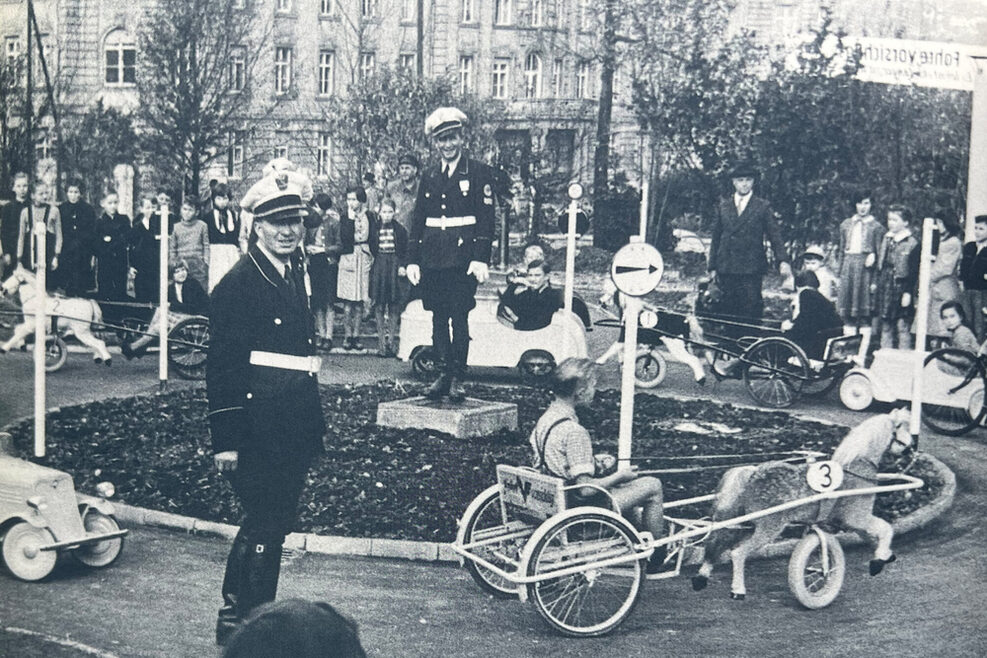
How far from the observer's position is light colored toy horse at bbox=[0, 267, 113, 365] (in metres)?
5.18

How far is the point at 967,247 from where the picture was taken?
5.66 meters

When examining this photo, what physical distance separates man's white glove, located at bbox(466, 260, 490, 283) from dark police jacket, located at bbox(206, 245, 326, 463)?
110 cm

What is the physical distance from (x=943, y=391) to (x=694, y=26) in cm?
193

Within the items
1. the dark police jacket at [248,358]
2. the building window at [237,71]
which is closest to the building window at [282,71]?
the building window at [237,71]

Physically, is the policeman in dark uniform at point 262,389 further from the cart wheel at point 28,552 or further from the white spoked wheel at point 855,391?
the white spoked wheel at point 855,391

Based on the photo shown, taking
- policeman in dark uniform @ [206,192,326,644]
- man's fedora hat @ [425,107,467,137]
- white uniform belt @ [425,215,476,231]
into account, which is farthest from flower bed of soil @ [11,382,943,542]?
man's fedora hat @ [425,107,467,137]

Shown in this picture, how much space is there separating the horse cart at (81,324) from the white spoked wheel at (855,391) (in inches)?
109

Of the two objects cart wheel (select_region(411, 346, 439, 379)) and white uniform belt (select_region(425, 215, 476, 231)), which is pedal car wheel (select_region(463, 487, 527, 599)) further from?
white uniform belt (select_region(425, 215, 476, 231))

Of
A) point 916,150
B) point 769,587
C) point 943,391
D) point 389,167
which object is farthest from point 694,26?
point 769,587

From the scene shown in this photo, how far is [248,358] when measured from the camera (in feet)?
14.7

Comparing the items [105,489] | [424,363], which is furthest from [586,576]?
[105,489]

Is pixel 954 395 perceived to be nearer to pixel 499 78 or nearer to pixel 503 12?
pixel 499 78

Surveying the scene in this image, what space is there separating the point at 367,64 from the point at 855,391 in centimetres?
251

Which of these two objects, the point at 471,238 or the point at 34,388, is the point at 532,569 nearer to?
the point at 471,238
